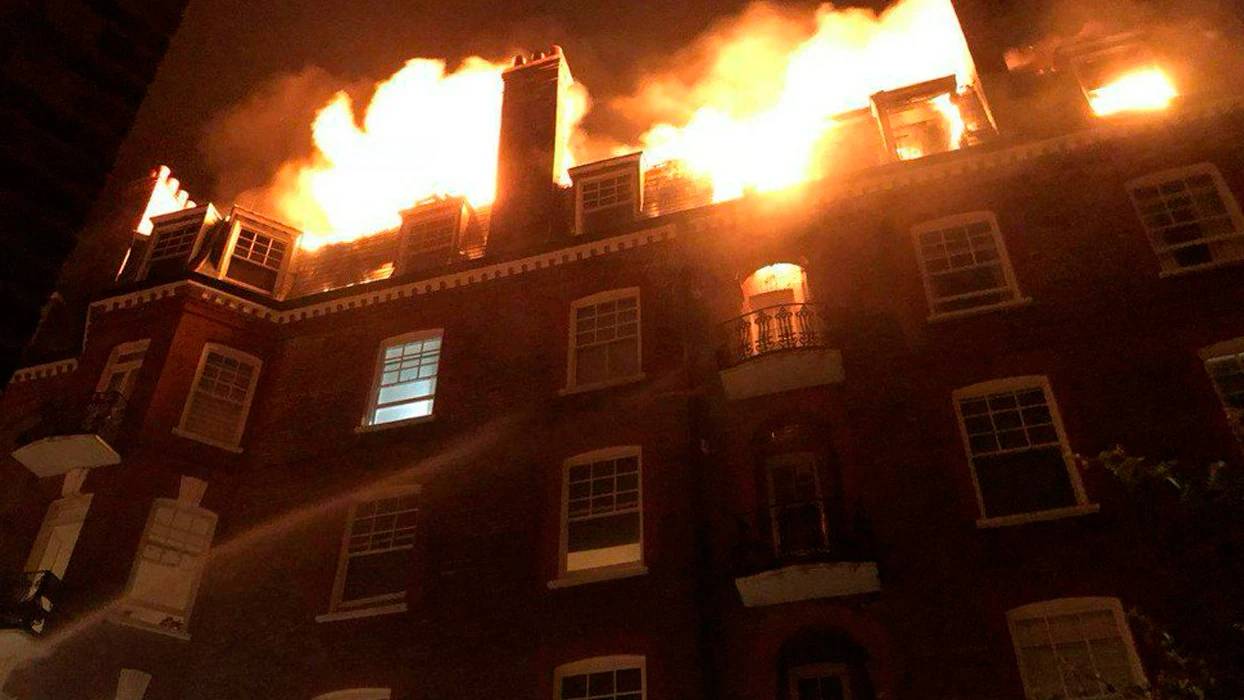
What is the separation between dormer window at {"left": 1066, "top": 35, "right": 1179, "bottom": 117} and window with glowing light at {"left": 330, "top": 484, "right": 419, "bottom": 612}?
15175 mm

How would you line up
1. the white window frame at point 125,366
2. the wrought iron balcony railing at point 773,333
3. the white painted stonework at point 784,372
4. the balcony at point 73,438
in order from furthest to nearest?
the white window frame at point 125,366 → the balcony at point 73,438 → the wrought iron balcony railing at point 773,333 → the white painted stonework at point 784,372

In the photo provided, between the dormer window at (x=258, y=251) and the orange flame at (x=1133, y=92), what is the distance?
59.6 feet

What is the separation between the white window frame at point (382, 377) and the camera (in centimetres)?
1781

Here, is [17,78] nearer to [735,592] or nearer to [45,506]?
[735,592]

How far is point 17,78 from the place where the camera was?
3.31 metres

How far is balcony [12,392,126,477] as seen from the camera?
16953 mm

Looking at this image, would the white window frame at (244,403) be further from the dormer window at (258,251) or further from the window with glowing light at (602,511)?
the window with glowing light at (602,511)

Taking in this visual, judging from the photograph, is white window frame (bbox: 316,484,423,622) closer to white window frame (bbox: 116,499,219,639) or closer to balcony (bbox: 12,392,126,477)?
white window frame (bbox: 116,499,219,639)

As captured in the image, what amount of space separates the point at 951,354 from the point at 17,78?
45.6ft

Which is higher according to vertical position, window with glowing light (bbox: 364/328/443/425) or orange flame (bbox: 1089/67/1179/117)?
orange flame (bbox: 1089/67/1179/117)

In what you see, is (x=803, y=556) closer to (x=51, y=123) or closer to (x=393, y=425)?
(x=393, y=425)

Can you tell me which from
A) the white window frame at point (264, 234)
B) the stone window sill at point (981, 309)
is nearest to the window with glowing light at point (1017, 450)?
the stone window sill at point (981, 309)

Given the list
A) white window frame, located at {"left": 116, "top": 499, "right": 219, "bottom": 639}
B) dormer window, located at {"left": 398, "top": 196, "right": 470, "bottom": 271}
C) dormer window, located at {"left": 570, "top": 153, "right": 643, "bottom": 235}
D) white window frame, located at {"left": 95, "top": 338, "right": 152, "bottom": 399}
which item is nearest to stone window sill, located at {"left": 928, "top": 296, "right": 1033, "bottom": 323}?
dormer window, located at {"left": 570, "top": 153, "right": 643, "bottom": 235}

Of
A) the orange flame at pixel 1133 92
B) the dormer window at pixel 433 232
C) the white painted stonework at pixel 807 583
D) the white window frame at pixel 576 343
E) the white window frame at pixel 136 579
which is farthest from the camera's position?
the dormer window at pixel 433 232
